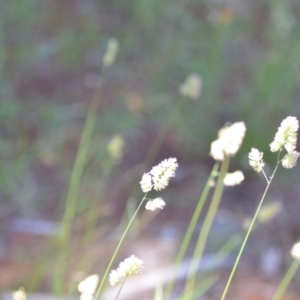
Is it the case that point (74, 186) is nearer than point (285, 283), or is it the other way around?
point (285, 283)

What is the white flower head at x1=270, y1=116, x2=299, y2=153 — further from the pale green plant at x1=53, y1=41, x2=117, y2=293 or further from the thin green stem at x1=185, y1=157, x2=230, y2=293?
the pale green plant at x1=53, y1=41, x2=117, y2=293

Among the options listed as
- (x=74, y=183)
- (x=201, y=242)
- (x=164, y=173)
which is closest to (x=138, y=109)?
(x=74, y=183)

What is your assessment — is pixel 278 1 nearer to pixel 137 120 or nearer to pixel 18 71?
pixel 137 120

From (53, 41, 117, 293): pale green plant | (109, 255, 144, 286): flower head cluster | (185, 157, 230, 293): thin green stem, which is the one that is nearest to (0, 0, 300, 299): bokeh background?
(53, 41, 117, 293): pale green plant

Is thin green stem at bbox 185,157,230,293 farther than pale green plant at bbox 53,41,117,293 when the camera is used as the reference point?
No

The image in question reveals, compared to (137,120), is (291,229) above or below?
below

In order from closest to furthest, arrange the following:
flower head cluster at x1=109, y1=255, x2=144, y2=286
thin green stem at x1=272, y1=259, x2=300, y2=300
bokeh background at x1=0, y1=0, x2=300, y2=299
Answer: flower head cluster at x1=109, y1=255, x2=144, y2=286 → thin green stem at x1=272, y1=259, x2=300, y2=300 → bokeh background at x1=0, y1=0, x2=300, y2=299

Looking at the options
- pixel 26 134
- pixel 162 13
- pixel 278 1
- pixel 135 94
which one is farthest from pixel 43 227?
pixel 278 1

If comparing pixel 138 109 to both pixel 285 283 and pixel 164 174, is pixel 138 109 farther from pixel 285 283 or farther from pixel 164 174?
pixel 164 174

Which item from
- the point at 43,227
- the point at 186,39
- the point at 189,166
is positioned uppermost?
the point at 186,39
